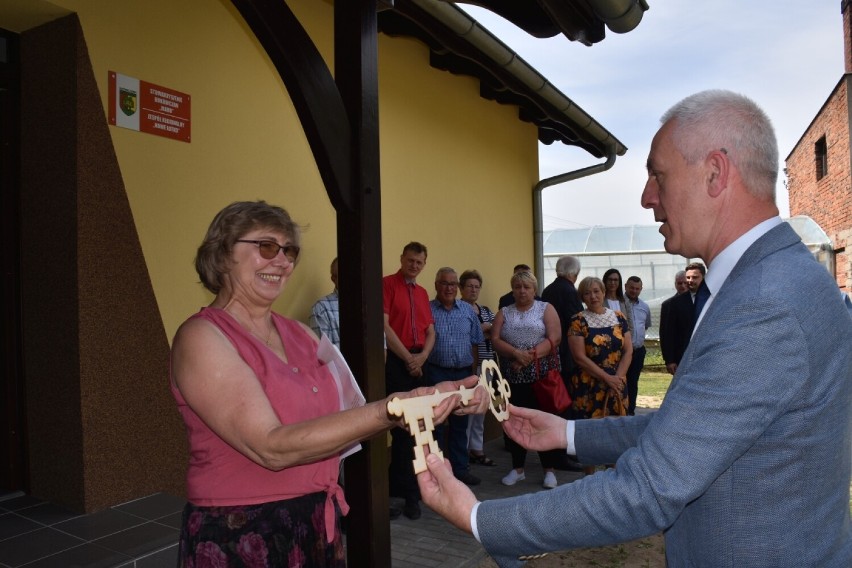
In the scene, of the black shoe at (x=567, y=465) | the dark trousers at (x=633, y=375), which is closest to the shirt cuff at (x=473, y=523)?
the black shoe at (x=567, y=465)

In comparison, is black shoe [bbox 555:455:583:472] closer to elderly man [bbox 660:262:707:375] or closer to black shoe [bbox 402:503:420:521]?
elderly man [bbox 660:262:707:375]

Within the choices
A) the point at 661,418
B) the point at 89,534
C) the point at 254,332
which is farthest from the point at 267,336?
the point at 89,534

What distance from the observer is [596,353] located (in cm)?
563

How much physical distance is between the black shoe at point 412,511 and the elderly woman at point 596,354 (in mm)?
1620

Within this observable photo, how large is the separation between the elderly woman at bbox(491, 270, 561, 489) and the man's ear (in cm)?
438

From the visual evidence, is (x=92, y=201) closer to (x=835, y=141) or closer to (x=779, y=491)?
(x=779, y=491)

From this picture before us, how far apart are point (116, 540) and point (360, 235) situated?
196cm

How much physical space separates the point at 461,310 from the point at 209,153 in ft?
8.71

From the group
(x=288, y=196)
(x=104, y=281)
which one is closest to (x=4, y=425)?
(x=104, y=281)

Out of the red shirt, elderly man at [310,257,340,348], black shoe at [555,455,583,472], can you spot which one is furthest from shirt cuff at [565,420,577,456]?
black shoe at [555,455,583,472]

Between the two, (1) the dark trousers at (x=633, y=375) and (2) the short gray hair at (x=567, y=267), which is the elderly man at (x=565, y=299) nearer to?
(2) the short gray hair at (x=567, y=267)

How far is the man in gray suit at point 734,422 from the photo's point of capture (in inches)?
45.6

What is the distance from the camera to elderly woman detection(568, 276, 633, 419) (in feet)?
18.5

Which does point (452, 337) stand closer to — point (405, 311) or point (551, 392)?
point (405, 311)
